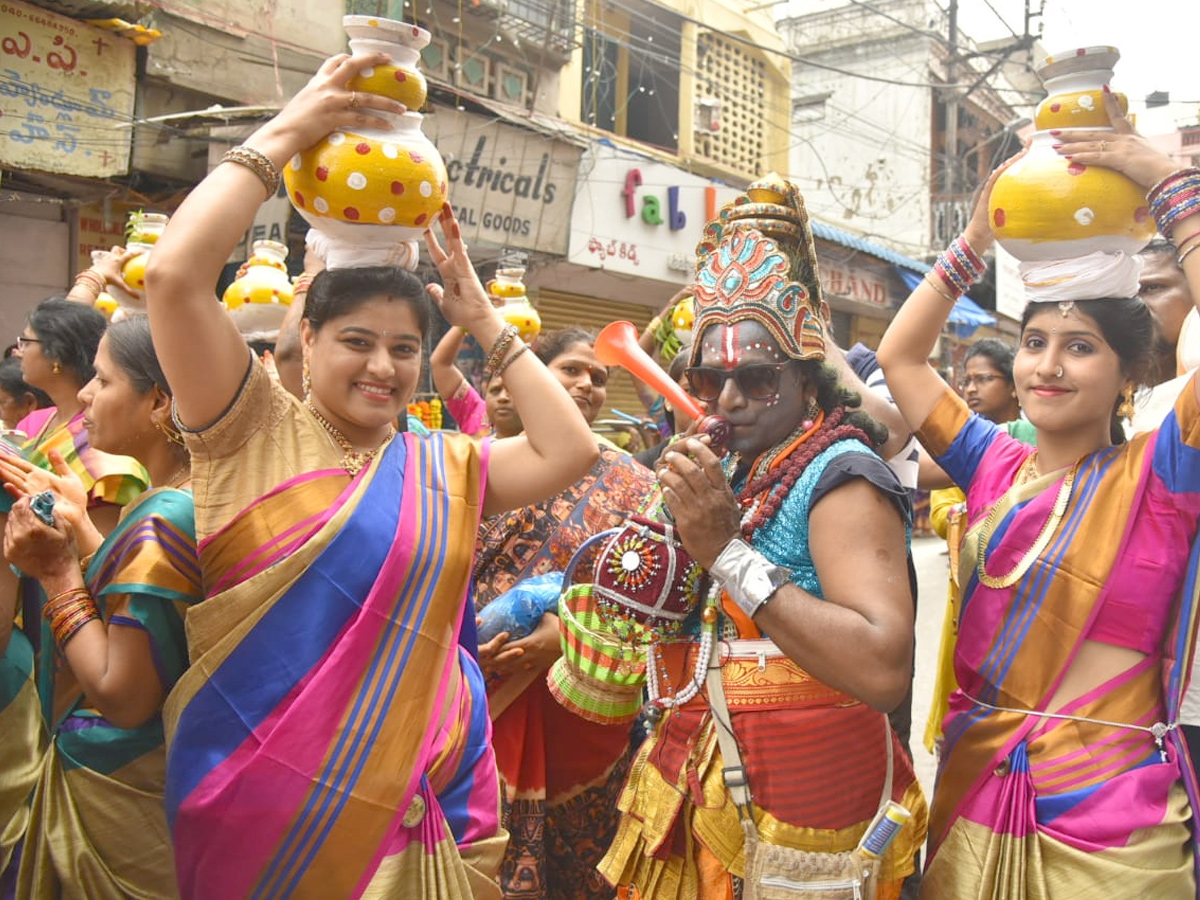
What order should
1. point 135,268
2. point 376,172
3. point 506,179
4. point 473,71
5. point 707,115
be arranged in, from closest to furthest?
1. point 376,172
2. point 135,268
3. point 506,179
4. point 473,71
5. point 707,115

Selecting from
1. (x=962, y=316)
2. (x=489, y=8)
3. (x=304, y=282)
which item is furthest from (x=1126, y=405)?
(x=962, y=316)

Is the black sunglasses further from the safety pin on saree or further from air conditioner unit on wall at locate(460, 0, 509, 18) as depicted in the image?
air conditioner unit on wall at locate(460, 0, 509, 18)

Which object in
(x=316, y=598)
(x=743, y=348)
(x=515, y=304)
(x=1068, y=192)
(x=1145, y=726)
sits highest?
(x=515, y=304)

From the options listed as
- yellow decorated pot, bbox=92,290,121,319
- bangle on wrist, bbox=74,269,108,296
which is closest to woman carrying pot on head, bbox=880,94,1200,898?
bangle on wrist, bbox=74,269,108,296

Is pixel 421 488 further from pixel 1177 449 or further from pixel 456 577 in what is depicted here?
pixel 1177 449

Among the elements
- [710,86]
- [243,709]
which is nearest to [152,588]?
[243,709]

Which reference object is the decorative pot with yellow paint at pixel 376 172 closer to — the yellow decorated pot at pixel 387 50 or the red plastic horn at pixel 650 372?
the yellow decorated pot at pixel 387 50

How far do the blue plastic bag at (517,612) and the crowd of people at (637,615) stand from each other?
66 cm

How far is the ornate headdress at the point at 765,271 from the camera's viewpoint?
2.11 metres

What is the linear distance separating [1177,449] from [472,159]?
29.2 feet

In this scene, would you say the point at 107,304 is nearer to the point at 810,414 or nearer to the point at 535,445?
the point at 535,445

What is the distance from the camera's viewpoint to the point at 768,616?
6.13ft

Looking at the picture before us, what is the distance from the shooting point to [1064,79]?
231 centimetres

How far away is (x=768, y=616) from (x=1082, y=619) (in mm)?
787
